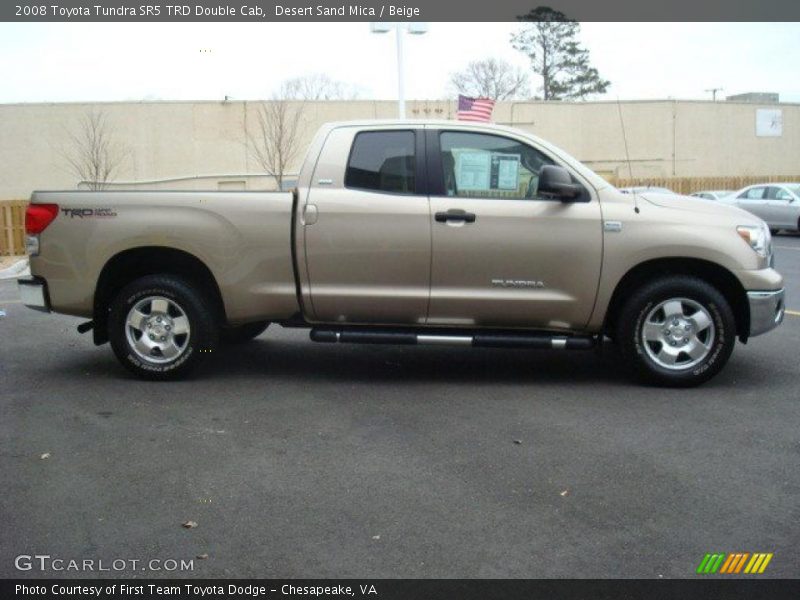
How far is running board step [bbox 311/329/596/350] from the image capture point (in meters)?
6.64

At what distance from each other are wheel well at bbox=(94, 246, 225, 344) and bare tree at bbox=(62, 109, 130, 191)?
33.5 m

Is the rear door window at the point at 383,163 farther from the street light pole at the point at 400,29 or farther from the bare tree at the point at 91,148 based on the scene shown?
the bare tree at the point at 91,148

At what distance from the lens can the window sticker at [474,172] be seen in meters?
6.73

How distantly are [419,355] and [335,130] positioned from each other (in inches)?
86.3

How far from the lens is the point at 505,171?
6723 mm

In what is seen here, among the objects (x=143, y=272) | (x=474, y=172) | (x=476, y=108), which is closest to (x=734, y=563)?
(x=474, y=172)

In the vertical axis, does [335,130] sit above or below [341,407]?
above

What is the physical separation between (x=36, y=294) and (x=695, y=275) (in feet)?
16.5

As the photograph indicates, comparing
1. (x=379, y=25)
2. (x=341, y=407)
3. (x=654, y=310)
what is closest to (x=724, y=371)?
(x=654, y=310)

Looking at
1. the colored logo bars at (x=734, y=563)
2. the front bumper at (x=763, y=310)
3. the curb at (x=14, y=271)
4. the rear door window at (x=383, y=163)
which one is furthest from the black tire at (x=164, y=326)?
the curb at (x=14, y=271)
